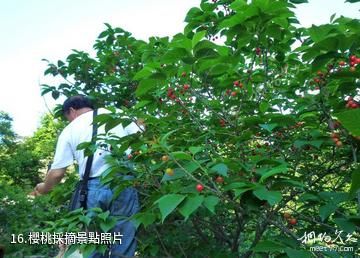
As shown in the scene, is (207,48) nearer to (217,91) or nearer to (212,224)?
(217,91)

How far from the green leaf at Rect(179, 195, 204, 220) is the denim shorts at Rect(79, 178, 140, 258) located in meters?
1.54

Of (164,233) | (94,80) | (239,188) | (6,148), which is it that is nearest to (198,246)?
(164,233)

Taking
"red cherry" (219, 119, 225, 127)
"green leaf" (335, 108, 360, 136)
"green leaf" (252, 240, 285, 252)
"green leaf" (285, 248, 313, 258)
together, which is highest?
"red cherry" (219, 119, 225, 127)

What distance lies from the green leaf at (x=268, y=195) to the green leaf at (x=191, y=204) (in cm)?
19

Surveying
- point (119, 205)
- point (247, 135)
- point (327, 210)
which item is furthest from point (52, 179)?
point (327, 210)

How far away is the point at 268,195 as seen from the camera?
1.25 m

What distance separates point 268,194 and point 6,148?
35.6ft

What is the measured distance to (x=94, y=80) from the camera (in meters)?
4.29

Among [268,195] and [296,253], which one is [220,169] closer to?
[268,195]

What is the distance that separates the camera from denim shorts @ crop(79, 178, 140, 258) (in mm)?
2768

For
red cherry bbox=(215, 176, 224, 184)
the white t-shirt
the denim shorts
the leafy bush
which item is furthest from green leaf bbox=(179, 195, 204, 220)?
the white t-shirt

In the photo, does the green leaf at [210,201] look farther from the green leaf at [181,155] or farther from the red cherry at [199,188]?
the green leaf at [181,155]

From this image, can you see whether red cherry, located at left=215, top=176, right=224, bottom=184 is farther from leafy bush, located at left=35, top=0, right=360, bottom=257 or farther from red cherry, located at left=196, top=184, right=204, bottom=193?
red cherry, located at left=196, top=184, right=204, bottom=193

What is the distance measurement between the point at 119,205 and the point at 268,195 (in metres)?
1.80
